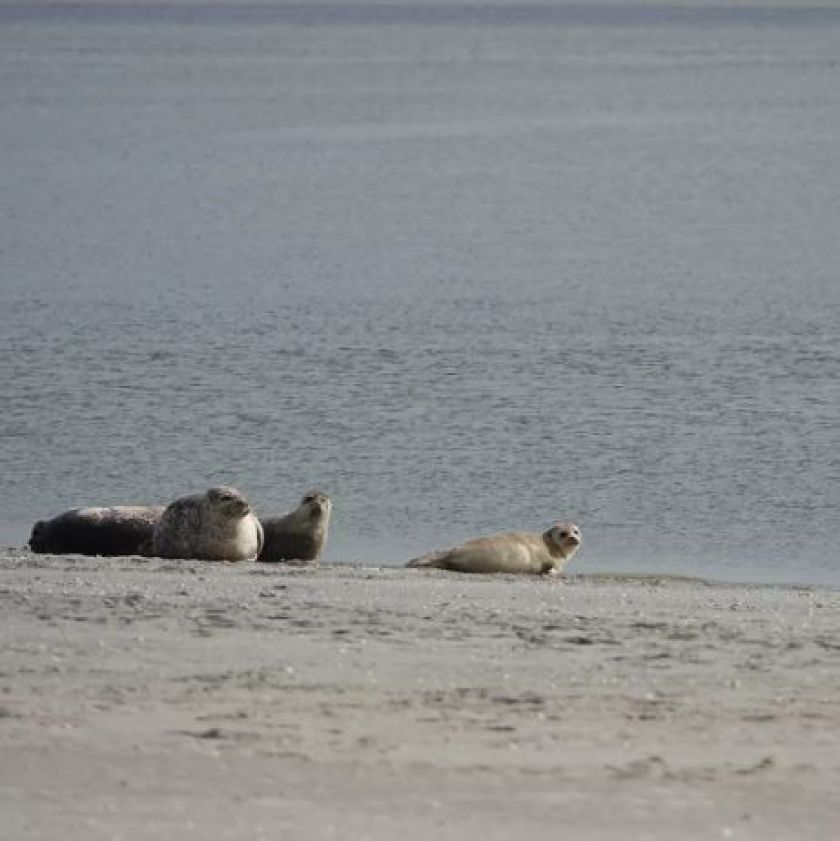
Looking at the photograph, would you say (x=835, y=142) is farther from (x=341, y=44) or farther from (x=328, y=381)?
(x=341, y=44)

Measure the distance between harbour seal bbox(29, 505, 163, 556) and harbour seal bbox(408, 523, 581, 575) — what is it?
135cm

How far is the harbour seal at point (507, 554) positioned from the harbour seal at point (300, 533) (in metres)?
0.62

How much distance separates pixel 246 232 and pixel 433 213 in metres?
4.32

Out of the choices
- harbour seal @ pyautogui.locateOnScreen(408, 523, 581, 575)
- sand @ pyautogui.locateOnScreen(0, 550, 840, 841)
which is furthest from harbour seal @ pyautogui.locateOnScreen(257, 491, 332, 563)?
sand @ pyautogui.locateOnScreen(0, 550, 840, 841)

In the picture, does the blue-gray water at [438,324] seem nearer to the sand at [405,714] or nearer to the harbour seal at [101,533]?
the harbour seal at [101,533]

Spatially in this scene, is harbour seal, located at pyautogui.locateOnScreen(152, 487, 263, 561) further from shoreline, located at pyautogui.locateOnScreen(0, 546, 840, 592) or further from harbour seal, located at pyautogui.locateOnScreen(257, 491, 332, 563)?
harbour seal, located at pyautogui.locateOnScreen(257, 491, 332, 563)

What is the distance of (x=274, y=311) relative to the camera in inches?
974

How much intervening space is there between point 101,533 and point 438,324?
12087mm

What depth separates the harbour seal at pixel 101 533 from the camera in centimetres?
1184

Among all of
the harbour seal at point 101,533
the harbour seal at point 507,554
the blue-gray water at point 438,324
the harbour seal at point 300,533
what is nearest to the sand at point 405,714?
the harbour seal at point 507,554

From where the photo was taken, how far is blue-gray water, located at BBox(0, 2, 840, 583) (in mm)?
15594

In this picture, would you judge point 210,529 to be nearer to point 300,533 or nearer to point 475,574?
point 300,533

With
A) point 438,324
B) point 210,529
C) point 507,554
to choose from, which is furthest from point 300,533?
point 438,324

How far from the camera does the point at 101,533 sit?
11.9 m
